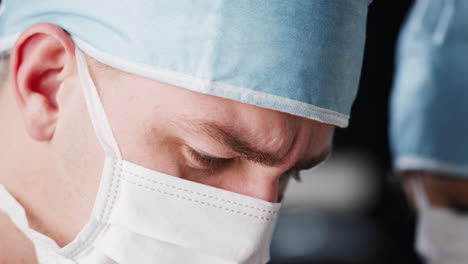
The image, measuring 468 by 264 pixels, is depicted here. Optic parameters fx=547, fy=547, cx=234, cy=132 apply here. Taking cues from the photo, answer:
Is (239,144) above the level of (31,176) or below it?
above

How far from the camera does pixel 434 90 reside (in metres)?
2.03

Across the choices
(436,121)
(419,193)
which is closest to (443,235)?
(419,193)

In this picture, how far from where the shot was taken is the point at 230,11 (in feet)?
3.09

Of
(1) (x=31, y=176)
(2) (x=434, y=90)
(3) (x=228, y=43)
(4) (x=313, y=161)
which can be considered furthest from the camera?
(2) (x=434, y=90)

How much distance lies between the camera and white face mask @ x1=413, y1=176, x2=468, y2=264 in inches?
81.2

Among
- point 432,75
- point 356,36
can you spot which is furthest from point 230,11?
point 432,75

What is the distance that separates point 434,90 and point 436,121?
122mm

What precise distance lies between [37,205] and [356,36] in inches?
28.0

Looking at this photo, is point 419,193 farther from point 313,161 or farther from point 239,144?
point 239,144

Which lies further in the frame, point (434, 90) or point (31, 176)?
point (434, 90)

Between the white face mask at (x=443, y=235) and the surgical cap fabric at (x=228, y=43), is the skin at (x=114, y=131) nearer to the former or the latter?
the surgical cap fabric at (x=228, y=43)

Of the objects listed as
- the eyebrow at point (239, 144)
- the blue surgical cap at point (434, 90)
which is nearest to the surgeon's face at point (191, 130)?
the eyebrow at point (239, 144)

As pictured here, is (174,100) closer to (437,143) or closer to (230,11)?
(230,11)

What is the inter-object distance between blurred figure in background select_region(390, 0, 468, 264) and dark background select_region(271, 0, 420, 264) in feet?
0.59
